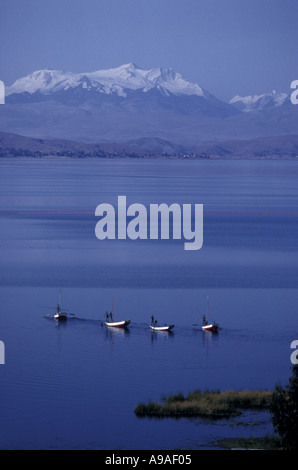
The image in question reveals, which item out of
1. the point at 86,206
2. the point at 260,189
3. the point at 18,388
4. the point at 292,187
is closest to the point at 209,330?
the point at 18,388

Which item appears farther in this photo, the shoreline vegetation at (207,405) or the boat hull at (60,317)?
the boat hull at (60,317)

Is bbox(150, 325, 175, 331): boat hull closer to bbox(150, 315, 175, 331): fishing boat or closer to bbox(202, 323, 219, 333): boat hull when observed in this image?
bbox(150, 315, 175, 331): fishing boat

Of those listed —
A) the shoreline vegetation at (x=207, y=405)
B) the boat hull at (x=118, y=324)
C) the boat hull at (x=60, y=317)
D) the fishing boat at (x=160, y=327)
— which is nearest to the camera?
the shoreline vegetation at (x=207, y=405)

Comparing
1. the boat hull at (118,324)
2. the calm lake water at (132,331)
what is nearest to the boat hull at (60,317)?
the calm lake water at (132,331)

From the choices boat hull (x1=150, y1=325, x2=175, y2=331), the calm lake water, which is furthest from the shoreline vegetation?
boat hull (x1=150, y1=325, x2=175, y2=331)

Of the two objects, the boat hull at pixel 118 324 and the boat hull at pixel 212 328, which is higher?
the boat hull at pixel 118 324

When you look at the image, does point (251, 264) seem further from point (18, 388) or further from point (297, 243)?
point (18, 388)

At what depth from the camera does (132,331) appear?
31.2 metres

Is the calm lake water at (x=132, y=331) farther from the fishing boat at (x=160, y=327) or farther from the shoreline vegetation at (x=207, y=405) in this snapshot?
the shoreline vegetation at (x=207, y=405)

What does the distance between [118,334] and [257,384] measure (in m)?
6.97

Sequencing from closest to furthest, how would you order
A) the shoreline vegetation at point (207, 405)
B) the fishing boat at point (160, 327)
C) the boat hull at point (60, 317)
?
the shoreline vegetation at point (207, 405), the fishing boat at point (160, 327), the boat hull at point (60, 317)

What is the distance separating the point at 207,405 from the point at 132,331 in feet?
30.9

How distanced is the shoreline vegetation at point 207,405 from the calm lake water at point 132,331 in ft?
1.29

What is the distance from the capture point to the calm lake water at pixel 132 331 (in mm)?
21125
